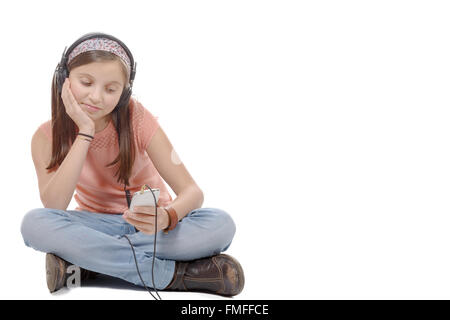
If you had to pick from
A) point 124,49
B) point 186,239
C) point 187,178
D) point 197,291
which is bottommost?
point 197,291

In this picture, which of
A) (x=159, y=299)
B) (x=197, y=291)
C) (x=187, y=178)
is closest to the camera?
(x=159, y=299)

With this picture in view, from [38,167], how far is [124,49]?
48 cm

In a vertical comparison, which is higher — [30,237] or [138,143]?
[138,143]

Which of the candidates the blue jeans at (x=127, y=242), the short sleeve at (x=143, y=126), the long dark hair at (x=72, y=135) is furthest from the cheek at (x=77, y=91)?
the blue jeans at (x=127, y=242)

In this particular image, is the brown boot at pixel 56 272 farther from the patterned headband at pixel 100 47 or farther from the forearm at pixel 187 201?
the patterned headband at pixel 100 47

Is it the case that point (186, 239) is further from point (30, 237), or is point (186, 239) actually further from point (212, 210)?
point (30, 237)

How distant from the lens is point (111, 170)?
2.21m

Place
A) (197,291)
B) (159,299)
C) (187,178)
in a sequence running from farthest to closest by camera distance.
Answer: (187,178) < (197,291) < (159,299)

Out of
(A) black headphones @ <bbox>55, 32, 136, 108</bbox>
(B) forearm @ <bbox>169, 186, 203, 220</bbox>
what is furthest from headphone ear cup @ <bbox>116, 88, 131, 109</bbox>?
(B) forearm @ <bbox>169, 186, 203, 220</bbox>

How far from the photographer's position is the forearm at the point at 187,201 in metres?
1.98

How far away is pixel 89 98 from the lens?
1.97 meters

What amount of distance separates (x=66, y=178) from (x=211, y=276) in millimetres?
540

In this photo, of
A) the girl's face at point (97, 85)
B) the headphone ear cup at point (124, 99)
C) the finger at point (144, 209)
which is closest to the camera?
the finger at point (144, 209)

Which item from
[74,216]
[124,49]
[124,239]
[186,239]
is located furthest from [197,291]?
[124,49]
